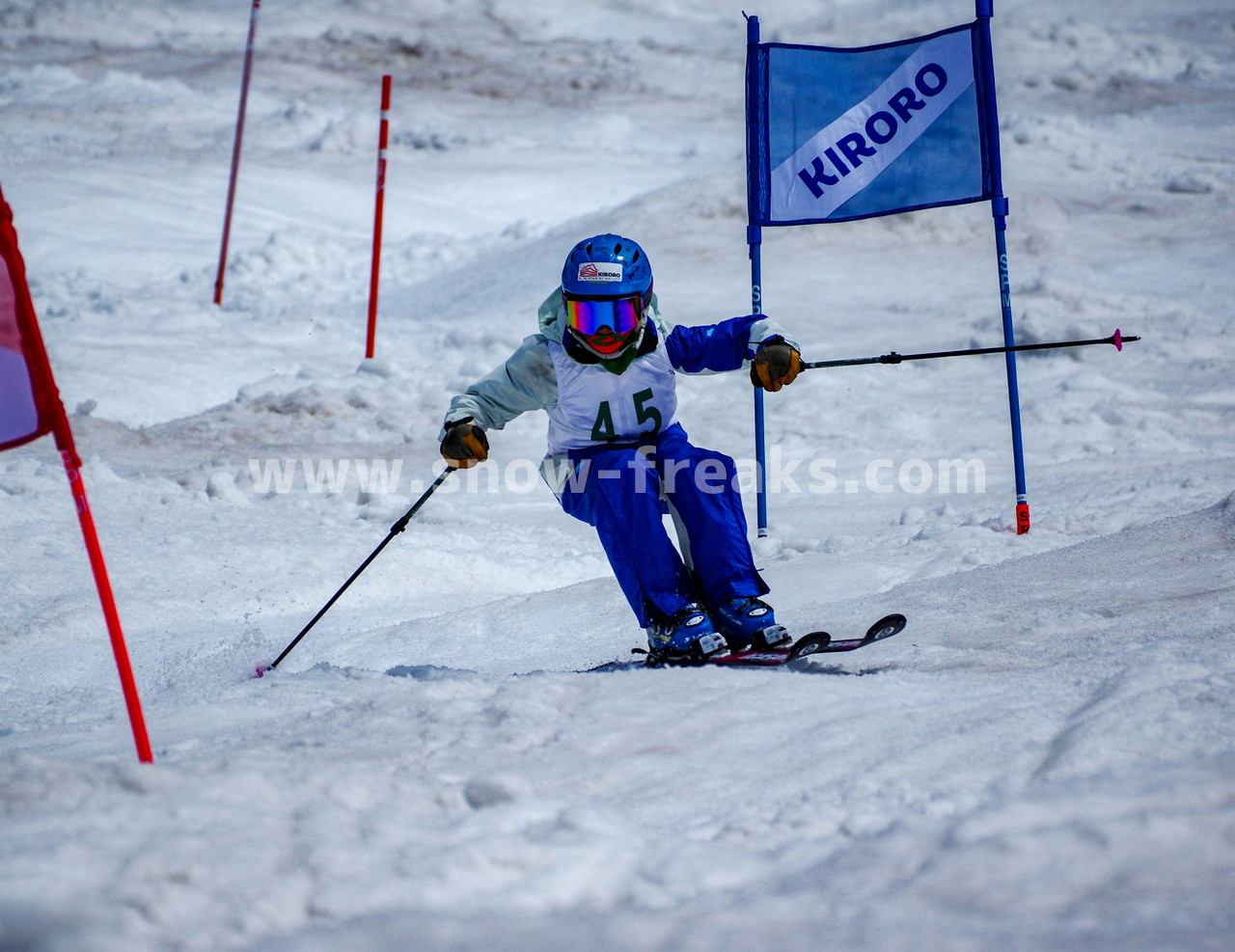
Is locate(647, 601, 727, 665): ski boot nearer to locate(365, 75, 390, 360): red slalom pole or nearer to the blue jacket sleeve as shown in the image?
the blue jacket sleeve

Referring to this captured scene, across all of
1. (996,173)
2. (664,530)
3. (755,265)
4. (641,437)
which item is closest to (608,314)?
(641,437)

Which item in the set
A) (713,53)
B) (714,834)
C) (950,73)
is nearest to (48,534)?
(714,834)

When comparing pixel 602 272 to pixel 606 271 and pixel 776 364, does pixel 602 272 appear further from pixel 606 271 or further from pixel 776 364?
pixel 776 364

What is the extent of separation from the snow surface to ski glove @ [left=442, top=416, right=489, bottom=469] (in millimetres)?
721

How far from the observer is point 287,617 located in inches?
194

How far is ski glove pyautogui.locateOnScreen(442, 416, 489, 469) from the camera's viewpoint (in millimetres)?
3822

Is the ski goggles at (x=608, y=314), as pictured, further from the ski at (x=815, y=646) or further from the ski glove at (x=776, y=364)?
the ski at (x=815, y=646)

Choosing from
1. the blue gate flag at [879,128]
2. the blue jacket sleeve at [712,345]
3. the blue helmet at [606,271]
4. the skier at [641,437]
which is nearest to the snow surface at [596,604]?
the skier at [641,437]

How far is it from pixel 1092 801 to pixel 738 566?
5.87 ft

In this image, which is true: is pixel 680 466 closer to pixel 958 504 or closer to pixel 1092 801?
pixel 1092 801

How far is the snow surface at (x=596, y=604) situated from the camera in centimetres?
164

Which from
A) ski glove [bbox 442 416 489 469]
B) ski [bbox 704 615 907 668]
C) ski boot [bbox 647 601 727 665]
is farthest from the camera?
ski glove [bbox 442 416 489 469]

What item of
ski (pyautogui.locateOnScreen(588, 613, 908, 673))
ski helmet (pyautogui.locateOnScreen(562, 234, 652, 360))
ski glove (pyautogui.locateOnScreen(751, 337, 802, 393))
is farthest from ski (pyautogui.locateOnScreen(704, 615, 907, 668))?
ski helmet (pyautogui.locateOnScreen(562, 234, 652, 360))

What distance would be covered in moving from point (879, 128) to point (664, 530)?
10.2 ft
